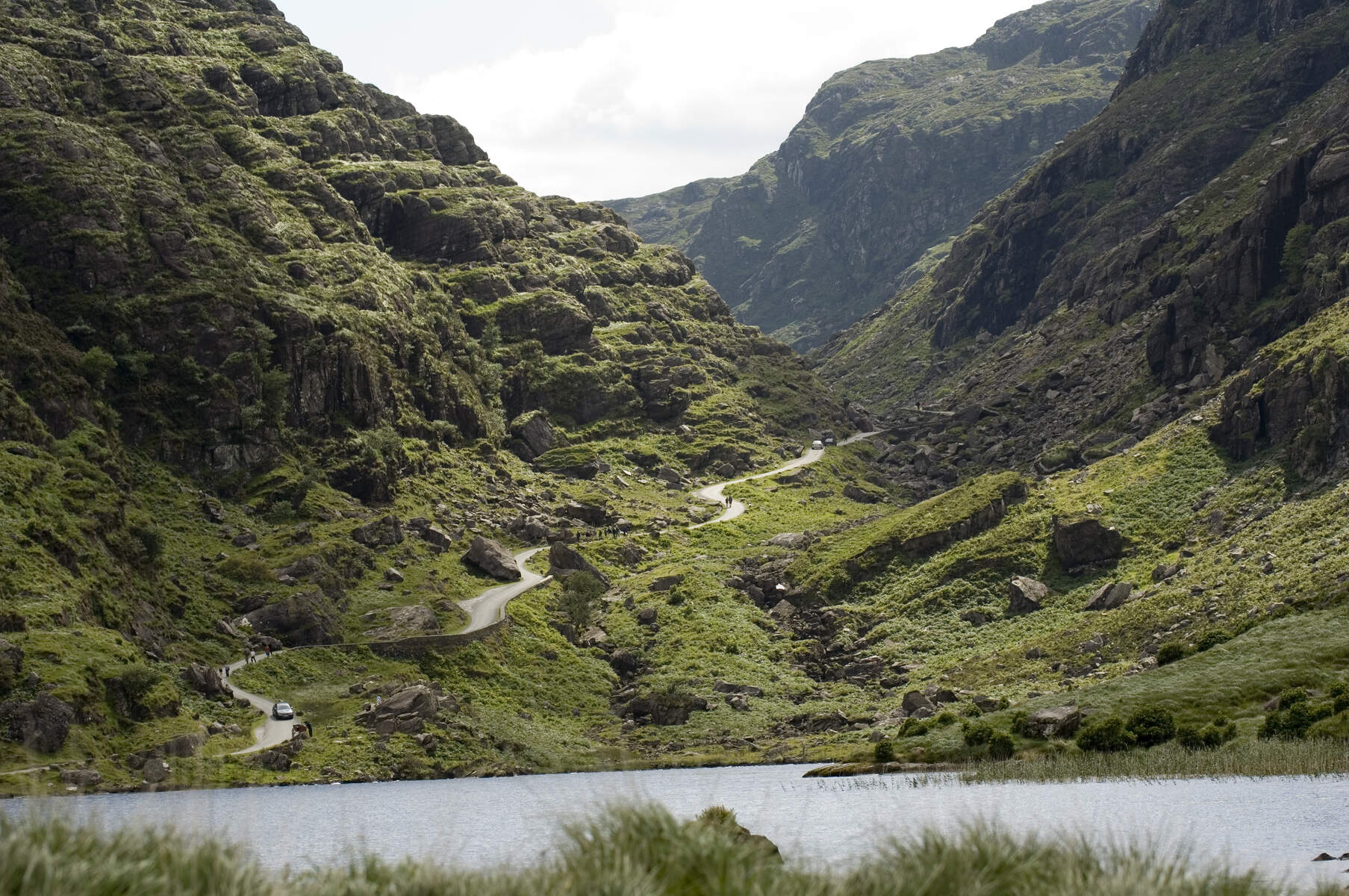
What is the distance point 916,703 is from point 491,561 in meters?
69.1

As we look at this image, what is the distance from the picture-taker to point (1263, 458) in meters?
143

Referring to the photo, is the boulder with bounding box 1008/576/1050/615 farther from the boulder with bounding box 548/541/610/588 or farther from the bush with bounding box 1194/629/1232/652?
the boulder with bounding box 548/541/610/588

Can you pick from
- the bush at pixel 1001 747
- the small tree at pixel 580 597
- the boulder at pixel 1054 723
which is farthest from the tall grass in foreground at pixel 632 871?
the small tree at pixel 580 597

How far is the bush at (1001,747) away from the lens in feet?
274

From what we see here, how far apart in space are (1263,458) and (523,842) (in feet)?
392

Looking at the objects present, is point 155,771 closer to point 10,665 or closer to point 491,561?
point 10,665

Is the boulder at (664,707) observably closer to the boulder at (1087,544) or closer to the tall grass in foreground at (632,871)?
the boulder at (1087,544)

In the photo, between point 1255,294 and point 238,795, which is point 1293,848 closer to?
point 238,795

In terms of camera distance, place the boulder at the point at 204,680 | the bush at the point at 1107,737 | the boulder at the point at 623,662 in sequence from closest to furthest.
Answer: the bush at the point at 1107,737 < the boulder at the point at 204,680 < the boulder at the point at 623,662

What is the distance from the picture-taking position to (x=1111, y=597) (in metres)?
131

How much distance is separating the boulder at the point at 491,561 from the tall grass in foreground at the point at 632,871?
14241 cm

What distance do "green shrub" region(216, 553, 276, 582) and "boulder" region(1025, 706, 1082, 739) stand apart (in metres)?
90.1

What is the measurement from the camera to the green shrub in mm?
140125

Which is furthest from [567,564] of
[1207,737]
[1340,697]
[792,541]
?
[1340,697]
